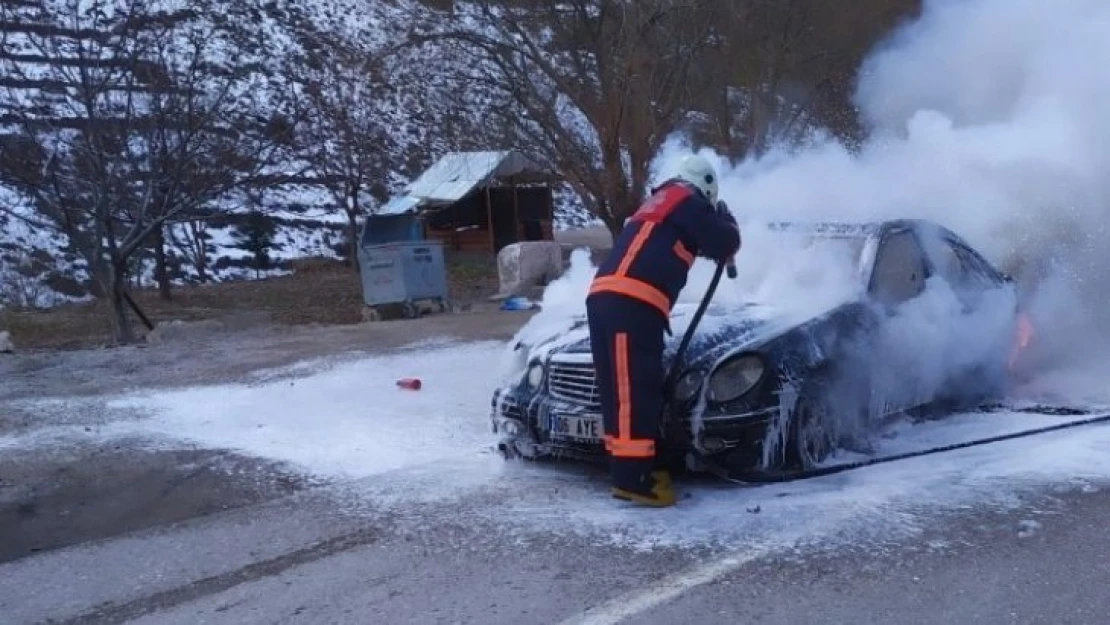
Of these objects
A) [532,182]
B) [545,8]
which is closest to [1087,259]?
[545,8]

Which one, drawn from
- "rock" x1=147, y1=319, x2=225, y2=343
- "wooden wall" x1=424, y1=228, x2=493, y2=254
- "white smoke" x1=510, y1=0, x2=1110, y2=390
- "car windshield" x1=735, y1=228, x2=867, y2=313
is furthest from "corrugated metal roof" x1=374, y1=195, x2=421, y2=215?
"car windshield" x1=735, y1=228, x2=867, y2=313

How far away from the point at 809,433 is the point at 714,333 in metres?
0.72

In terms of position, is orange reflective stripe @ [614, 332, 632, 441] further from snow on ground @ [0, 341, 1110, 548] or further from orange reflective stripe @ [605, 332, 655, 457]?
snow on ground @ [0, 341, 1110, 548]

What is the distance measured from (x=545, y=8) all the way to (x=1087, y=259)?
10027 mm

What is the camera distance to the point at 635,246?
217 inches

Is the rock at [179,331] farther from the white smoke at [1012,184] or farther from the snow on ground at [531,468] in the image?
the white smoke at [1012,184]

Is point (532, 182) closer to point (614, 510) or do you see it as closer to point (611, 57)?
point (611, 57)

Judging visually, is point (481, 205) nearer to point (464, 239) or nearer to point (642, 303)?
point (464, 239)

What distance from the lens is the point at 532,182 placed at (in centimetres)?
2648

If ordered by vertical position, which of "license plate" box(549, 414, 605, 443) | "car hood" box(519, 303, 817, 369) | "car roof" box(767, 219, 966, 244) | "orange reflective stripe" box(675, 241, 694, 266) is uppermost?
"car roof" box(767, 219, 966, 244)

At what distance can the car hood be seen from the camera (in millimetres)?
5609

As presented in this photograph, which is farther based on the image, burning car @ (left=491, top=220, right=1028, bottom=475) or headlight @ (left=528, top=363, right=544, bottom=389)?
headlight @ (left=528, top=363, right=544, bottom=389)

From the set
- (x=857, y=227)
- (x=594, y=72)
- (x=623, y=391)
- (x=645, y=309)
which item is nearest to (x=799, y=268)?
(x=857, y=227)

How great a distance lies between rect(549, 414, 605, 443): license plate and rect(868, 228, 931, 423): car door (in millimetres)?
1637
